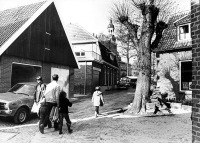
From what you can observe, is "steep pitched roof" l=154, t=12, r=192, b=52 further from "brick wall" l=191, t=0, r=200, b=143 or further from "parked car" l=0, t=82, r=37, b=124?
"brick wall" l=191, t=0, r=200, b=143

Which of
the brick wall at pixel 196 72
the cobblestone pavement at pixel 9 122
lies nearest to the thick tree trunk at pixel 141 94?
the cobblestone pavement at pixel 9 122

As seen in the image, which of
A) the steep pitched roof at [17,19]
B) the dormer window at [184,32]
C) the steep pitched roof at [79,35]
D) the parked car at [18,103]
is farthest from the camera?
the steep pitched roof at [79,35]

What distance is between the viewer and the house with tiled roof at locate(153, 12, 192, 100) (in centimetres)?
1323

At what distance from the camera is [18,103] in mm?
6816

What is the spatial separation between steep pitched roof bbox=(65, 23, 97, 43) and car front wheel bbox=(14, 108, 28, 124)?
53.3 feet

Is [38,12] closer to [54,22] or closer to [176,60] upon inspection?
[54,22]

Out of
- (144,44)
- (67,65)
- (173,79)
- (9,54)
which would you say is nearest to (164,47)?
(173,79)

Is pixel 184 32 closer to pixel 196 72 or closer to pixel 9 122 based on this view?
pixel 196 72

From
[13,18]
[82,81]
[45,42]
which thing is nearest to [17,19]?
[13,18]

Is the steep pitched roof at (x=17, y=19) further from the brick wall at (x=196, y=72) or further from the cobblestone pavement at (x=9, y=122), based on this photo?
the brick wall at (x=196, y=72)

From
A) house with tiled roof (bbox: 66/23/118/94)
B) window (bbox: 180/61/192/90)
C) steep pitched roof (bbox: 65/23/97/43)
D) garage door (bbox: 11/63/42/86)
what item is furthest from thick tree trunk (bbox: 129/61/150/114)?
steep pitched roof (bbox: 65/23/97/43)

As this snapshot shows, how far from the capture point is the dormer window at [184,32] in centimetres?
1377

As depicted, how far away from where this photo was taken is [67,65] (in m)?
16.0

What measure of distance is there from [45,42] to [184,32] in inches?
414
